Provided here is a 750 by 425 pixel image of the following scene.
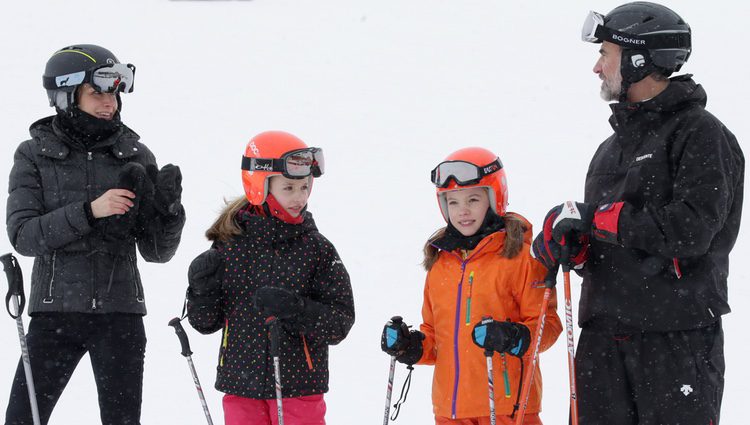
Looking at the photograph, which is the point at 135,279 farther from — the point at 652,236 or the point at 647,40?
the point at 647,40

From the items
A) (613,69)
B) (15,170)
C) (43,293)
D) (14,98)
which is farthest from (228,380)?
(14,98)

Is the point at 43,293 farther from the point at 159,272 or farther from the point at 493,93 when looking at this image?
the point at 493,93

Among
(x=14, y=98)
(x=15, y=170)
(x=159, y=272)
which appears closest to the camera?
(x=15, y=170)

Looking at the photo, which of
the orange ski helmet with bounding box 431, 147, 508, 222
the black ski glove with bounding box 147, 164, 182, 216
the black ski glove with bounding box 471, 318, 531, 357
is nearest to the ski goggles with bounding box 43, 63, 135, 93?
the black ski glove with bounding box 147, 164, 182, 216

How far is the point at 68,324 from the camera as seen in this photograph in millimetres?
4363

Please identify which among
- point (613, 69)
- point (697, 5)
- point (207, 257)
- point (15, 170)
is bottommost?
point (207, 257)

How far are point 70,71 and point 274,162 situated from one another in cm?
109

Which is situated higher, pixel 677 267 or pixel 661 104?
pixel 661 104

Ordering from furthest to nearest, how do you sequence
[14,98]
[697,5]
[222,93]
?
[697,5]
[222,93]
[14,98]

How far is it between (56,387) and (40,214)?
83 centimetres

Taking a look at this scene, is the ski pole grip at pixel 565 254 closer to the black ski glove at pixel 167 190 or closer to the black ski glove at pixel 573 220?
the black ski glove at pixel 573 220

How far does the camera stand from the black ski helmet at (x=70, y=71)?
Answer: 4508mm

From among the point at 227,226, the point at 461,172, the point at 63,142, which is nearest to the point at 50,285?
the point at 63,142

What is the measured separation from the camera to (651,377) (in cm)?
381
